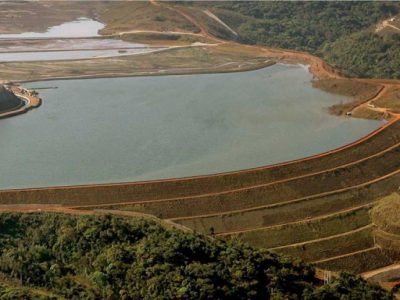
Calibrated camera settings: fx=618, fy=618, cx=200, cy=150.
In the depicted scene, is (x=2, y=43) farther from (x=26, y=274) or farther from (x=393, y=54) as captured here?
(x=26, y=274)

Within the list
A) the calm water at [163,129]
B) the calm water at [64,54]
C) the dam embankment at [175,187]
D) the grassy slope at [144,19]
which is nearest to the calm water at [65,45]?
the calm water at [64,54]

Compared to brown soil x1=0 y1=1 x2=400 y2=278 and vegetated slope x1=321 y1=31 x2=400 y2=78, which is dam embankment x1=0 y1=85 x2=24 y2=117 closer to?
brown soil x1=0 y1=1 x2=400 y2=278

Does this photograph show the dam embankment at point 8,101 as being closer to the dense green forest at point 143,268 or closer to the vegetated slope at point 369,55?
the dense green forest at point 143,268

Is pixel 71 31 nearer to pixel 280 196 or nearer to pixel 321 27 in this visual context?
pixel 321 27

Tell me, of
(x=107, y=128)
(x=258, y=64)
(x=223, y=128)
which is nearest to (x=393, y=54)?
(x=258, y=64)

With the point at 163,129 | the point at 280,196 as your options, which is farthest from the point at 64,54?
the point at 280,196
